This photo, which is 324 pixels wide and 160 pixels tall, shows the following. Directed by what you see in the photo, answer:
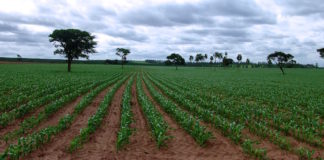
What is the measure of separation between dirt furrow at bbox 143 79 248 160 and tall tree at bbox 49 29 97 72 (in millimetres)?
49483

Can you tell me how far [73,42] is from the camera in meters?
51.9

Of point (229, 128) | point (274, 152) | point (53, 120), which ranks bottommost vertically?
point (53, 120)

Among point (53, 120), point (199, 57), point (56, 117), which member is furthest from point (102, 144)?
point (199, 57)

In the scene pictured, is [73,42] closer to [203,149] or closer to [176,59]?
[203,149]

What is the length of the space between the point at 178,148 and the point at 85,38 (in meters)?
51.6

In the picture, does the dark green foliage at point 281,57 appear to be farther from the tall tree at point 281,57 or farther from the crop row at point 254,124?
the crop row at point 254,124

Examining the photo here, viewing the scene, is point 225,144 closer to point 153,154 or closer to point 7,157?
point 153,154

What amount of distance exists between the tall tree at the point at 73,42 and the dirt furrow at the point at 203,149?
49483mm

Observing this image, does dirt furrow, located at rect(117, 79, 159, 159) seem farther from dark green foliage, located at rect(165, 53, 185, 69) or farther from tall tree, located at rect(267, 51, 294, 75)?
dark green foliage, located at rect(165, 53, 185, 69)

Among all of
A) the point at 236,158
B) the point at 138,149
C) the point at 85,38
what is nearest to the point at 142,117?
the point at 138,149

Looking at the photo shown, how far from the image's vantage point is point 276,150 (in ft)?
23.9

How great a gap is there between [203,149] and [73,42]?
166 ft

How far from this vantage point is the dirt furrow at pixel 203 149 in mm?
6848

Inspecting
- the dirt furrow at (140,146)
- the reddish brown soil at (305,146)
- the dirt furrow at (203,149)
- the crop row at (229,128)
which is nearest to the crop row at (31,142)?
the dirt furrow at (140,146)
